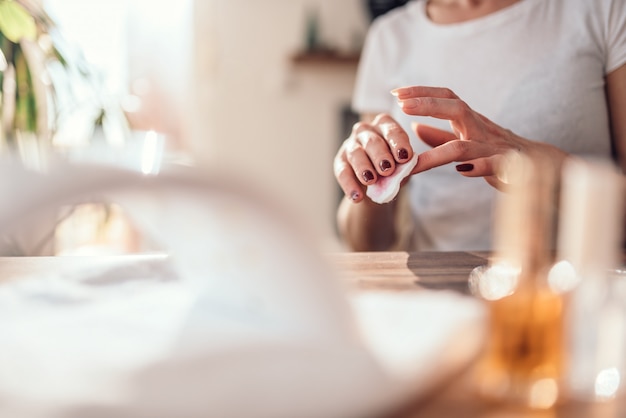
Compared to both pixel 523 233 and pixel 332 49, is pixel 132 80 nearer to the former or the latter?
pixel 332 49

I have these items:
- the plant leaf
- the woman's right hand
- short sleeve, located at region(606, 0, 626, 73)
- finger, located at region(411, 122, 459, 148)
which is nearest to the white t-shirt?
short sleeve, located at region(606, 0, 626, 73)

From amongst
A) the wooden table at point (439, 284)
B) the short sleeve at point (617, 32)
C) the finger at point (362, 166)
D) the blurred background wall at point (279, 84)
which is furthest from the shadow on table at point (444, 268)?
the blurred background wall at point (279, 84)

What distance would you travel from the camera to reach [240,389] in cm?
31

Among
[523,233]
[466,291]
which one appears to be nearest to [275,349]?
[523,233]

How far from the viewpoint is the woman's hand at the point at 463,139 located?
0.69 m

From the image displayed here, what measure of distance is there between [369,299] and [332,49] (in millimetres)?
3083

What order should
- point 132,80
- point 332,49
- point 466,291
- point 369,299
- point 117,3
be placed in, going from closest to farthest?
point 369,299
point 466,291
point 332,49
point 117,3
point 132,80

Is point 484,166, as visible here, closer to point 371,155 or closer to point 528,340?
point 371,155

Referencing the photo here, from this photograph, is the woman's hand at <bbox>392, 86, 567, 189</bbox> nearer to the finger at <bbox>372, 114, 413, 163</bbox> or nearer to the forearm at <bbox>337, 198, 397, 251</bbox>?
the finger at <bbox>372, 114, 413, 163</bbox>

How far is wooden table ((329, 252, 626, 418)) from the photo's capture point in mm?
347

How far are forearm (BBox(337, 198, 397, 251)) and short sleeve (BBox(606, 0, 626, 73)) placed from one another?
43cm

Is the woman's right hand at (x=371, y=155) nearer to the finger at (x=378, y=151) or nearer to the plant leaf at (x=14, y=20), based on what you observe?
the finger at (x=378, y=151)

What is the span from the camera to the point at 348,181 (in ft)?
2.50

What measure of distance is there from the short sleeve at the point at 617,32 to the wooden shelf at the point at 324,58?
2.40 m
